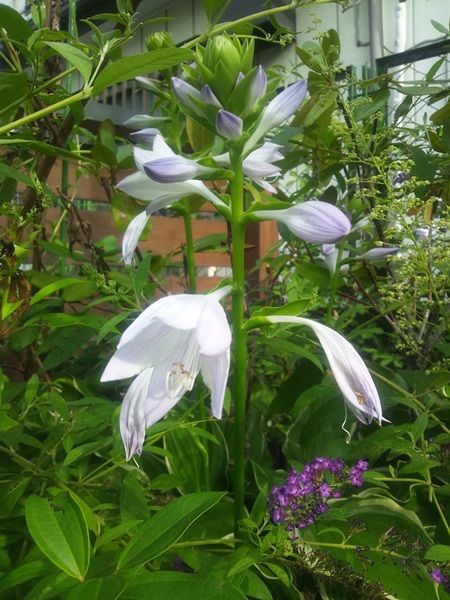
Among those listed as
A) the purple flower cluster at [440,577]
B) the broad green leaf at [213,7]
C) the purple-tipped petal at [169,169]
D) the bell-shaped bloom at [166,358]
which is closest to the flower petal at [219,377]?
the bell-shaped bloom at [166,358]

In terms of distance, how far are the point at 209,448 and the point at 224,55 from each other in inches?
27.1

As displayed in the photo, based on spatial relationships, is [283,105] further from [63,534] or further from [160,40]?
[63,534]

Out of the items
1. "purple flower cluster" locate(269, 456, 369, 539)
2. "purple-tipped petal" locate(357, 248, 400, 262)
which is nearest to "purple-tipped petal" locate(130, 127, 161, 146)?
"purple-tipped petal" locate(357, 248, 400, 262)

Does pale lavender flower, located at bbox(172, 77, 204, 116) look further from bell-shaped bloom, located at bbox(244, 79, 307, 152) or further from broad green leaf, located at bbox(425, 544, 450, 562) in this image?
broad green leaf, located at bbox(425, 544, 450, 562)

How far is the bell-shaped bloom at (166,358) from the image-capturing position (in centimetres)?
59

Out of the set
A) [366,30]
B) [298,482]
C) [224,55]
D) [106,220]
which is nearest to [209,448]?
[298,482]

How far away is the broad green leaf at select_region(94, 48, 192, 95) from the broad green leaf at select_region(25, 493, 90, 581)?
0.48 m

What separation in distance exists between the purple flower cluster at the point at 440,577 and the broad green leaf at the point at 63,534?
0.38 meters

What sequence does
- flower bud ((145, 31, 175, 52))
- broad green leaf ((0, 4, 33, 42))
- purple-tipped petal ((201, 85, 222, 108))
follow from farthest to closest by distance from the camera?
flower bud ((145, 31, 175, 52))
broad green leaf ((0, 4, 33, 42))
purple-tipped petal ((201, 85, 222, 108))

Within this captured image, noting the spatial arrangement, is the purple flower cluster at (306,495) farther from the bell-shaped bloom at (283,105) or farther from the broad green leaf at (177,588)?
the bell-shaped bloom at (283,105)

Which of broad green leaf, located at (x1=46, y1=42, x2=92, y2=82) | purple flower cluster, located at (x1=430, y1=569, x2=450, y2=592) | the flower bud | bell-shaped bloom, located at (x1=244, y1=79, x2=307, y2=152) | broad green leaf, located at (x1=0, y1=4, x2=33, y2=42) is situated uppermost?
broad green leaf, located at (x1=0, y1=4, x2=33, y2=42)

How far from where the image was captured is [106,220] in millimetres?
1961

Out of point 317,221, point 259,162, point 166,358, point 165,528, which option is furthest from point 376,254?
point 165,528

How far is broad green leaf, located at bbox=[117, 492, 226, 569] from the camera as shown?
525 millimetres
